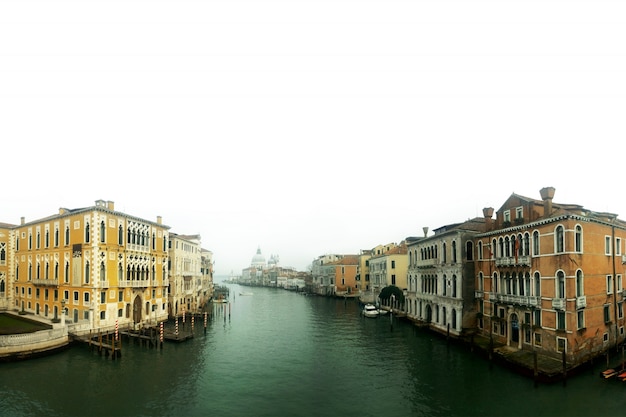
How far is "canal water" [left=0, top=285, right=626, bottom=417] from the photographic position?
2242 centimetres

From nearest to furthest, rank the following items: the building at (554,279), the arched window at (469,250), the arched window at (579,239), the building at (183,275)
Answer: the building at (554,279)
the arched window at (579,239)
the arched window at (469,250)
the building at (183,275)

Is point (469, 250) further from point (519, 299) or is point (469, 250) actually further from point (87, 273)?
point (87, 273)

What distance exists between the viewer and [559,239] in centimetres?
2817

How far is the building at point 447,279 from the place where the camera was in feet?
131

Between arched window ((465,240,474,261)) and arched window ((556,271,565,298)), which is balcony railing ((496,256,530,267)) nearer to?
arched window ((556,271,565,298))

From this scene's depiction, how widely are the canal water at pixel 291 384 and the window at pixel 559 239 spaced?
835 cm

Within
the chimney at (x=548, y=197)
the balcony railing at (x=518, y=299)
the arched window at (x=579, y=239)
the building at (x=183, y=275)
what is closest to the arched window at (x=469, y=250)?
the balcony railing at (x=518, y=299)

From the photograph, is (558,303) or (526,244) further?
(526,244)

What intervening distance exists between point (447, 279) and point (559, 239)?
54.3 feet

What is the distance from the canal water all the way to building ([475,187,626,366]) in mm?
3102

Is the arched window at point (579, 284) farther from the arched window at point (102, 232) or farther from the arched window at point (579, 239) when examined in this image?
the arched window at point (102, 232)

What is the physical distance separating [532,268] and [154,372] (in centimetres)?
2949

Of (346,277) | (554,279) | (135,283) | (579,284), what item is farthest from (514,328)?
(346,277)

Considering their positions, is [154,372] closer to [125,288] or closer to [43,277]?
[125,288]
